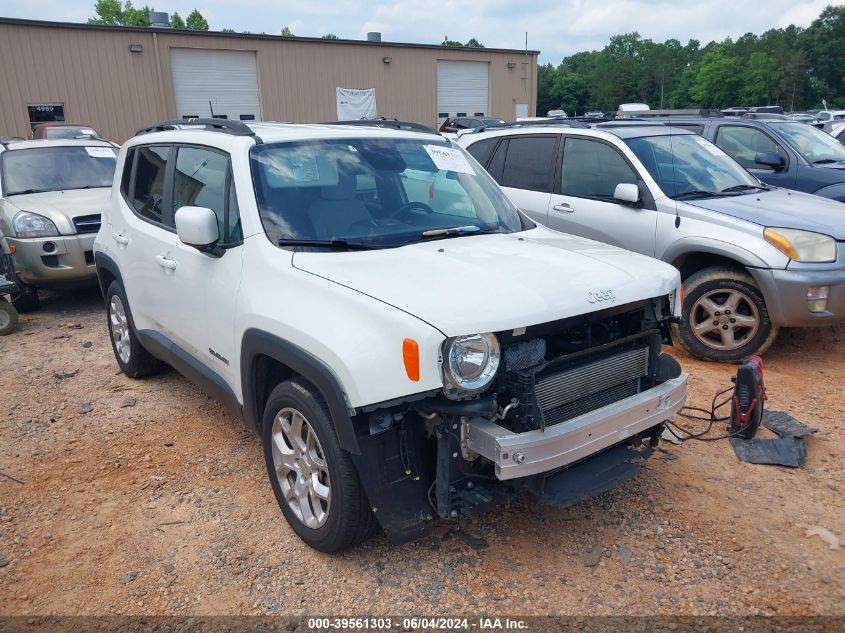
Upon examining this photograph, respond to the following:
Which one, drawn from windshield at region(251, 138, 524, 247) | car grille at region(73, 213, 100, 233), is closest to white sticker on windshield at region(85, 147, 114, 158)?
car grille at region(73, 213, 100, 233)

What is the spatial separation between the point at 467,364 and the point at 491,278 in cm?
49

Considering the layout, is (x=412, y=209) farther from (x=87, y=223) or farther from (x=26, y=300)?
(x=26, y=300)

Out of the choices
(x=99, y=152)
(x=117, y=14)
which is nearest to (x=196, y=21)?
(x=117, y=14)

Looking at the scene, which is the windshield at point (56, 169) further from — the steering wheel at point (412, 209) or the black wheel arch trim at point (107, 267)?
the steering wheel at point (412, 209)

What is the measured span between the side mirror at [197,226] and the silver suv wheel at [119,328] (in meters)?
2.07

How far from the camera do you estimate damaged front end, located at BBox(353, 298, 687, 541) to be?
2.54 meters

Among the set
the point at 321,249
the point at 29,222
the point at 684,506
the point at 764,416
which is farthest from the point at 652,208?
the point at 29,222

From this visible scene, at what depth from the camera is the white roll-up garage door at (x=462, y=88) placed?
92.0 feet

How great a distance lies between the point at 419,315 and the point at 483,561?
1.29 metres

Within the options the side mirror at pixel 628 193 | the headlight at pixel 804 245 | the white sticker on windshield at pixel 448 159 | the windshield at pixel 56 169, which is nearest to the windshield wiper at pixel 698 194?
the side mirror at pixel 628 193

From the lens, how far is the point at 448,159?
4.05 m

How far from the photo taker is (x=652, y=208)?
568 centimetres

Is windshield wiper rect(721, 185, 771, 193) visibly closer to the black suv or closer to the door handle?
the black suv

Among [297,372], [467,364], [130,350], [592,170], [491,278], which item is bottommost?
[130,350]
